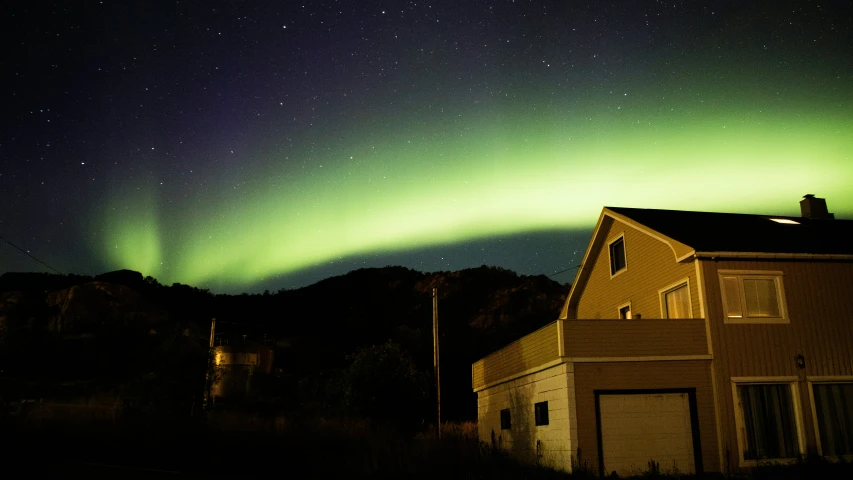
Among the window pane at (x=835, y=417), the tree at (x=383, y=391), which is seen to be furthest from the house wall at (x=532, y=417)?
the tree at (x=383, y=391)

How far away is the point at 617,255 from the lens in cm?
2316

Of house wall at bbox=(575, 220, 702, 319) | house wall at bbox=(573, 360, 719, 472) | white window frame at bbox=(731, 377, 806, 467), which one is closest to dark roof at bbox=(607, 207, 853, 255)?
house wall at bbox=(575, 220, 702, 319)

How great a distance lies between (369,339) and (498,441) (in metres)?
58.9

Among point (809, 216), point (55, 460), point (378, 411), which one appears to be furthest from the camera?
point (378, 411)

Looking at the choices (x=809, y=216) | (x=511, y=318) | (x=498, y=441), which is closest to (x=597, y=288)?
(x=498, y=441)

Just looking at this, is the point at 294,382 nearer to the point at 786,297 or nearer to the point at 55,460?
the point at 55,460

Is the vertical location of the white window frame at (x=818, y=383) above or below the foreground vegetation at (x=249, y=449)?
above

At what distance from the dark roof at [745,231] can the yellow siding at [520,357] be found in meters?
4.85

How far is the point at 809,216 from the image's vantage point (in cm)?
2458

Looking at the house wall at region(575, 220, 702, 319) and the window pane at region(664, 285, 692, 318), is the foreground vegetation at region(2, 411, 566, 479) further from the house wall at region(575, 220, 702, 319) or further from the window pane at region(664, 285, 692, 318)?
the house wall at region(575, 220, 702, 319)

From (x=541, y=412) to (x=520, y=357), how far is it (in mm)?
2300

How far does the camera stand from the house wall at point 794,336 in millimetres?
16703

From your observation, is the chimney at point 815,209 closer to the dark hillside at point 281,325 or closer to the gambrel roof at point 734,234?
the gambrel roof at point 734,234

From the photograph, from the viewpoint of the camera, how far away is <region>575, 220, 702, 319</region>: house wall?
19.0 meters
